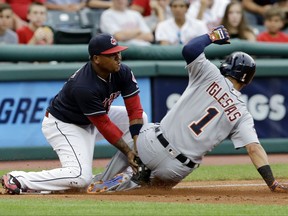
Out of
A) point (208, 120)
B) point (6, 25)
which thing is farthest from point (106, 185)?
point (6, 25)

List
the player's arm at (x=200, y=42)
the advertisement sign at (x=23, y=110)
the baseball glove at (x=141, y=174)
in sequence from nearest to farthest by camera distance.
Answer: the player's arm at (x=200, y=42) → the baseball glove at (x=141, y=174) → the advertisement sign at (x=23, y=110)

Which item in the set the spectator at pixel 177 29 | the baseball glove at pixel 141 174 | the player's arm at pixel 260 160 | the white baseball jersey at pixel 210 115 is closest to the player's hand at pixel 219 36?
the white baseball jersey at pixel 210 115

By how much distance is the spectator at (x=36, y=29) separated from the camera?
39.8 feet

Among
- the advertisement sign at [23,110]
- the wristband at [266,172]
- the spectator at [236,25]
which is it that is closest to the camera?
the wristband at [266,172]

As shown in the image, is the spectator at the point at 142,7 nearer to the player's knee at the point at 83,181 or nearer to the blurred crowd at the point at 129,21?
the blurred crowd at the point at 129,21

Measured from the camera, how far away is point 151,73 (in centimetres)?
1127

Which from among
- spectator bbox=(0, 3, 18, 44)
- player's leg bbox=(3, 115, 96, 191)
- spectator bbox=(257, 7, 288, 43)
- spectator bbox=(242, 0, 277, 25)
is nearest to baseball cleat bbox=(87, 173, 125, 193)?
player's leg bbox=(3, 115, 96, 191)

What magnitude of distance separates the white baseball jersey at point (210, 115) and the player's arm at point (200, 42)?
0.59 ft

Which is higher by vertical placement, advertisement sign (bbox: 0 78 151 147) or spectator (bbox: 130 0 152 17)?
spectator (bbox: 130 0 152 17)

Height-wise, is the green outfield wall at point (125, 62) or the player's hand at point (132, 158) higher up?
the player's hand at point (132, 158)

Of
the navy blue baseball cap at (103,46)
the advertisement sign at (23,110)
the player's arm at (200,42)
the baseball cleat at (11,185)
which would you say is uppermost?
the player's arm at (200,42)

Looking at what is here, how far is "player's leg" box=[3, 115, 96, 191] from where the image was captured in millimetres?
7602

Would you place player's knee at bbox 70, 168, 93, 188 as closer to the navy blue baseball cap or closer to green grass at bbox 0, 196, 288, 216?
green grass at bbox 0, 196, 288, 216

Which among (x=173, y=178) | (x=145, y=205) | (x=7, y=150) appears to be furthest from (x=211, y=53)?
(x=145, y=205)
